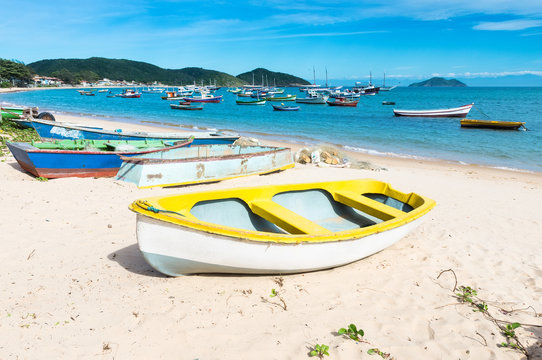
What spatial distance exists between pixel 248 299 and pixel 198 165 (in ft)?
20.3

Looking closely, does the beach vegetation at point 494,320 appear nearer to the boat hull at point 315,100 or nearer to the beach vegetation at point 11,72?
the boat hull at point 315,100

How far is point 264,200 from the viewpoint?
5.69m

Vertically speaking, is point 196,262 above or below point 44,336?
above

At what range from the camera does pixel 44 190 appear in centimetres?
839

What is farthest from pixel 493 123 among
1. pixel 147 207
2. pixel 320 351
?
pixel 147 207

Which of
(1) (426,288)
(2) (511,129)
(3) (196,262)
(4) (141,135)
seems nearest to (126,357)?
(3) (196,262)

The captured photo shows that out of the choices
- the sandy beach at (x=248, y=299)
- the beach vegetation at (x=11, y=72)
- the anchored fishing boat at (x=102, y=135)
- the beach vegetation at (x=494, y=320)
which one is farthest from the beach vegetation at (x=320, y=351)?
the beach vegetation at (x=11, y=72)

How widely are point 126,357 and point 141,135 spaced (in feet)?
38.3

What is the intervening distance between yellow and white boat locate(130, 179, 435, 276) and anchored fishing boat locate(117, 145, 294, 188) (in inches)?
174

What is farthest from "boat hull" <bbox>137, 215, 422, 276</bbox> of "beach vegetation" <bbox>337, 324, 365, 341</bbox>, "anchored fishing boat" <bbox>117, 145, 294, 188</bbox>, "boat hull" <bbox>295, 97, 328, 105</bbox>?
A: "boat hull" <bbox>295, 97, 328, 105</bbox>

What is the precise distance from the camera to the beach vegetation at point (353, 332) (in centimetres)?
358

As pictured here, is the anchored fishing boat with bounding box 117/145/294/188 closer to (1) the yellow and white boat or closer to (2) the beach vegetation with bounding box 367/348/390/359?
(1) the yellow and white boat

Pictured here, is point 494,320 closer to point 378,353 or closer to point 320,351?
point 378,353

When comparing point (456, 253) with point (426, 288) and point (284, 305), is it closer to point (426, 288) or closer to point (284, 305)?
point (426, 288)
